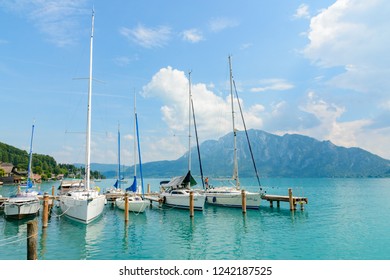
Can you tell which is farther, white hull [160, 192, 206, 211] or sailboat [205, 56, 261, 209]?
sailboat [205, 56, 261, 209]

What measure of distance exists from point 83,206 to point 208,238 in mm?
12448

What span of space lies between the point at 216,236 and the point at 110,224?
36.6 ft

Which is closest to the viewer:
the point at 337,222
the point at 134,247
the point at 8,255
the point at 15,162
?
the point at 8,255

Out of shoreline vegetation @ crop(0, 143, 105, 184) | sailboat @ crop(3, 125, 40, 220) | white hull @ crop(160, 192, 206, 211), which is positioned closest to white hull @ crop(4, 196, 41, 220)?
sailboat @ crop(3, 125, 40, 220)

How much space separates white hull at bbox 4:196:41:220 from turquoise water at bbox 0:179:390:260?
43.5 inches

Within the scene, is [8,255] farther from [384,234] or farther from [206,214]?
[384,234]

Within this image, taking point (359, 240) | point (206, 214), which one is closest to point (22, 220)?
point (206, 214)

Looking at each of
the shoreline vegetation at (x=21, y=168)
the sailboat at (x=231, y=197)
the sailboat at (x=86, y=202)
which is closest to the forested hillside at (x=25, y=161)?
the shoreline vegetation at (x=21, y=168)

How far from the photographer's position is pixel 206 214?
3344 cm

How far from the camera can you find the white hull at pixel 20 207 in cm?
2859

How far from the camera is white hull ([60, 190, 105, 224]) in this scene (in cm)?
2597

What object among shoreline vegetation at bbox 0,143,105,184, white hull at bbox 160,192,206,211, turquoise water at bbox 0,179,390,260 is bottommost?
turquoise water at bbox 0,179,390,260

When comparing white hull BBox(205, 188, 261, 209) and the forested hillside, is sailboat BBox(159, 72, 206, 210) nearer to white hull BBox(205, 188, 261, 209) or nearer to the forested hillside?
white hull BBox(205, 188, 261, 209)

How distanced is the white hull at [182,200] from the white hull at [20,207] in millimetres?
15730
